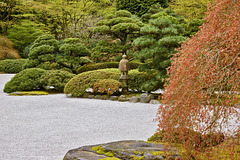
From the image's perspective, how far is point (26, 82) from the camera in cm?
1002

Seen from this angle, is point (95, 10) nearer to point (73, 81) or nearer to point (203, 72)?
point (73, 81)

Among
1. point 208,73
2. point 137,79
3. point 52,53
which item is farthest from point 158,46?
point 52,53

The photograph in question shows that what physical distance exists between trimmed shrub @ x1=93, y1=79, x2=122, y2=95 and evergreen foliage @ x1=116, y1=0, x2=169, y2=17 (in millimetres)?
10144

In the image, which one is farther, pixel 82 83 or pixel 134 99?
pixel 82 83

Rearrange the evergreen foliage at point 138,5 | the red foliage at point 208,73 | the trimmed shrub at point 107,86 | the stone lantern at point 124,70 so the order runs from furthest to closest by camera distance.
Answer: the evergreen foliage at point 138,5 < the stone lantern at point 124,70 < the trimmed shrub at point 107,86 < the red foliage at point 208,73

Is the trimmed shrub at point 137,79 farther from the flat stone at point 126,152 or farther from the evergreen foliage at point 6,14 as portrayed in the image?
the evergreen foliage at point 6,14

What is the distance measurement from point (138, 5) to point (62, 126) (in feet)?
45.8

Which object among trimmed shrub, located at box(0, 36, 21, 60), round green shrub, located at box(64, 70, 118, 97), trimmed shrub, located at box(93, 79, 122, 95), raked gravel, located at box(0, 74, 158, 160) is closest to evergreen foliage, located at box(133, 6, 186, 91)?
trimmed shrub, located at box(93, 79, 122, 95)

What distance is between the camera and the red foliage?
1652 mm

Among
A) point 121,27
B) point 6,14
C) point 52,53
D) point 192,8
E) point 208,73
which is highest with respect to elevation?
point 6,14

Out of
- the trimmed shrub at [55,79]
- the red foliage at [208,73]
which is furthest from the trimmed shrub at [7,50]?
the red foliage at [208,73]

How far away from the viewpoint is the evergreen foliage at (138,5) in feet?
55.8

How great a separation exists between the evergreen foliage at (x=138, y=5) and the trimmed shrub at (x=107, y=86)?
1014 centimetres

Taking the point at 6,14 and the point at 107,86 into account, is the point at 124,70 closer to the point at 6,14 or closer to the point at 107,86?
the point at 107,86
